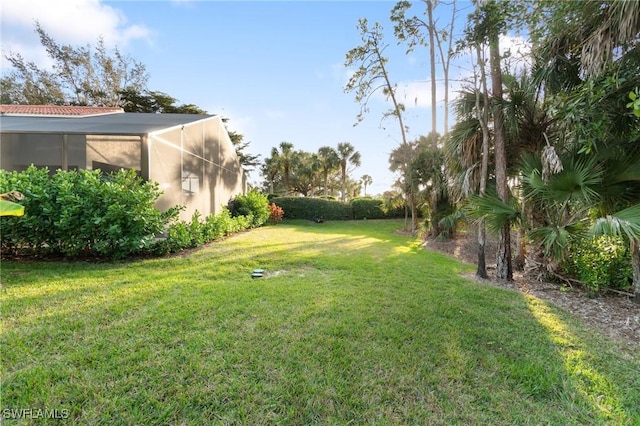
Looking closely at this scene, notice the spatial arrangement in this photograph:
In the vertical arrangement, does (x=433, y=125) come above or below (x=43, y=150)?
above

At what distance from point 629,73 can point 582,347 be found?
A: 3372mm

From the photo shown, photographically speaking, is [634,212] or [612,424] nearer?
[612,424]

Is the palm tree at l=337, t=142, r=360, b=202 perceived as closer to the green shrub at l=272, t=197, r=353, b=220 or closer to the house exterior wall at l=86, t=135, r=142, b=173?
the green shrub at l=272, t=197, r=353, b=220

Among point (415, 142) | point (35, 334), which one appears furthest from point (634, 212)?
point (415, 142)

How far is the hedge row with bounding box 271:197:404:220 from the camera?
19.9 m

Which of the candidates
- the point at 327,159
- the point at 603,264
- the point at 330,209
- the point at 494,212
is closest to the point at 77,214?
the point at 494,212

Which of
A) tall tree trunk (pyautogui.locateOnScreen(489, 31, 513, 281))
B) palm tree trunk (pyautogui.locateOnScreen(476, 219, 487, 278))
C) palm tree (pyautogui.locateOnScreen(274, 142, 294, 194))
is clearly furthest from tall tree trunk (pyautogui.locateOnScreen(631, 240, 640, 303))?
palm tree (pyautogui.locateOnScreen(274, 142, 294, 194))

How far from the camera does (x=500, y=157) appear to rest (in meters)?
5.32

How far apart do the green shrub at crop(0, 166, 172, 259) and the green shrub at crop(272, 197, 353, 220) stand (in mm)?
14391

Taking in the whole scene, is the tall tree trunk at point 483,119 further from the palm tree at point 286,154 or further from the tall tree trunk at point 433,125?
the palm tree at point 286,154

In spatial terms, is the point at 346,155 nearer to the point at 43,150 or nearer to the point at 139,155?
the point at 139,155

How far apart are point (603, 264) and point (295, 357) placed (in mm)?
5734

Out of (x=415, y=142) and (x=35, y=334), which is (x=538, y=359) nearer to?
(x=35, y=334)

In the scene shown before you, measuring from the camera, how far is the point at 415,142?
42.9 ft
